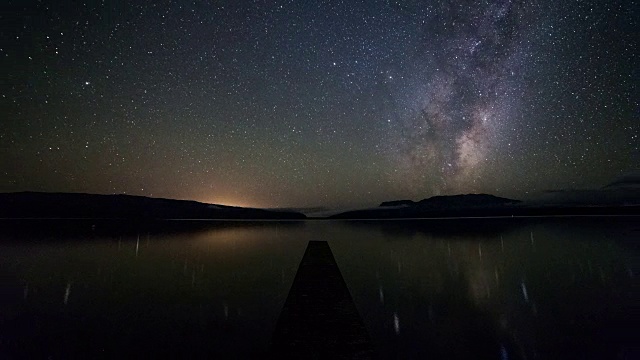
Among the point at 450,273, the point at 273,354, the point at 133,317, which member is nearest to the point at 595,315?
the point at 450,273

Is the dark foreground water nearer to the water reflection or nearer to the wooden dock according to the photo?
the water reflection

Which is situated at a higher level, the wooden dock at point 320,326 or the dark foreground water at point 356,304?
the wooden dock at point 320,326

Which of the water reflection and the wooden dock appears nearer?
the wooden dock

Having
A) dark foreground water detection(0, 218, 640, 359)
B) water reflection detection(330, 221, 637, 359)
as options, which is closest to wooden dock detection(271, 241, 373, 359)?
dark foreground water detection(0, 218, 640, 359)

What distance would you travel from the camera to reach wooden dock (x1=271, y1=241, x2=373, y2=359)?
9.57m

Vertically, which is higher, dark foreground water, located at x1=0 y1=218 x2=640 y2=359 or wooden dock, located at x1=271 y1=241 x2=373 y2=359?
wooden dock, located at x1=271 y1=241 x2=373 y2=359

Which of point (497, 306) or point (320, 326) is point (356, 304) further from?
point (320, 326)

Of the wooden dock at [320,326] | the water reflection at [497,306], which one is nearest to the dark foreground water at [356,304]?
the water reflection at [497,306]

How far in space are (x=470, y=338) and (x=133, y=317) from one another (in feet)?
46.8

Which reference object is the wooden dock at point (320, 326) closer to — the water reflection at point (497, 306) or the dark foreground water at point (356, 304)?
the dark foreground water at point (356, 304)

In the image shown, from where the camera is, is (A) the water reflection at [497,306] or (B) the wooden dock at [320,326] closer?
(B) the wooden dock at [320,326]

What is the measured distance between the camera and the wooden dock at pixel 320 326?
377 inches

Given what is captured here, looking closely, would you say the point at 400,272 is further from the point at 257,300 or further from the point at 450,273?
the point at 257,300

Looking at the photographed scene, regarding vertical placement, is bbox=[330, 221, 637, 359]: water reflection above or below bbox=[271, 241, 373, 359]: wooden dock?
below
